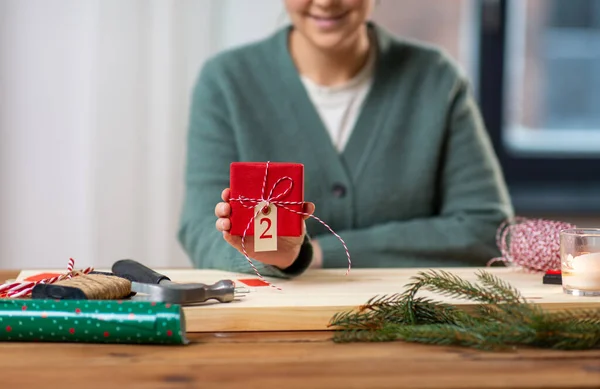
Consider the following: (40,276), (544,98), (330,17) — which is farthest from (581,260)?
(544,98)

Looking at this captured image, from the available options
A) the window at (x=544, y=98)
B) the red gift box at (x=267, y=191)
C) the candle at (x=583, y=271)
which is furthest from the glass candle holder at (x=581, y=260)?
the window at (x=544, y=98)

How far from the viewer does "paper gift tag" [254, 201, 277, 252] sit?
1239mm

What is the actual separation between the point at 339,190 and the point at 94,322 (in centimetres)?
105

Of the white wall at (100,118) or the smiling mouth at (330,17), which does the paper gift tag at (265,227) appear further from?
the white wall at (100,118)

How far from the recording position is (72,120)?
261cm

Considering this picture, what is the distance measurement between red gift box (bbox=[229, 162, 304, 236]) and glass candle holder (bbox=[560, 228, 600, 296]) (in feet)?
1.20

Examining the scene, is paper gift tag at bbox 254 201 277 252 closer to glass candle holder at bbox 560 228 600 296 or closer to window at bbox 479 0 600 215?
glass candle holder at bbox 560 228 600 296

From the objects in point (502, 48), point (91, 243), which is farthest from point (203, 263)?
point (502, 48)

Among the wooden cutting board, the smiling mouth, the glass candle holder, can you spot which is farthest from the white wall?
the glass candle holder

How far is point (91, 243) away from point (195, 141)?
788mm

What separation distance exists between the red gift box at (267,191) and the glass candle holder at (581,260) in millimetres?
366

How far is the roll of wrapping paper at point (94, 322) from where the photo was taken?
3.34ft

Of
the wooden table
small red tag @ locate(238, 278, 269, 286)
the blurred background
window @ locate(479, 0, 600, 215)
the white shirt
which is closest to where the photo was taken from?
the wooden table

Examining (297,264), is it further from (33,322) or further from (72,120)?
(72,120)
